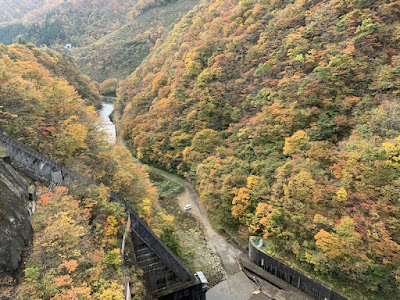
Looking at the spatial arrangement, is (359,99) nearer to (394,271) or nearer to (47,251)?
(394,271)

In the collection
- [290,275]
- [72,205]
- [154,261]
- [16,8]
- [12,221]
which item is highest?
[16,8]

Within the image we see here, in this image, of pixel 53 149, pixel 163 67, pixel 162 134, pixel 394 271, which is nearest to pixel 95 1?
pixel 163 67

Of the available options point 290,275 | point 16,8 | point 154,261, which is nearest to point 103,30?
point 16,8

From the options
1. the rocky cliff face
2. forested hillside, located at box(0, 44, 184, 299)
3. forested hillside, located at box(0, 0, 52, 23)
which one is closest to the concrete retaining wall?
forested hillside, located at box(0, 44, 184, 299)

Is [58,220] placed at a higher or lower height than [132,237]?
higher

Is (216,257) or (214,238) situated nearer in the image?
(216,257)

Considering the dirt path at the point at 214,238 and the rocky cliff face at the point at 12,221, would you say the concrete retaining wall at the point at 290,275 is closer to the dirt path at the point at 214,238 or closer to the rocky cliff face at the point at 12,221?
the dirt path at the point at 214,238

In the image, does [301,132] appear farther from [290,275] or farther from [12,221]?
[12,221]
